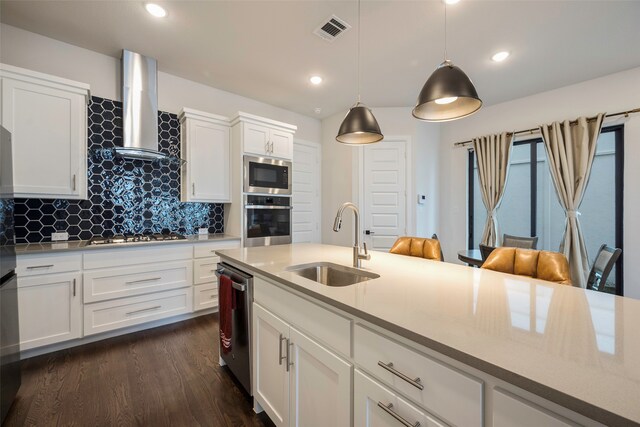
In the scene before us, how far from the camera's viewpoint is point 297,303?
1.25 m

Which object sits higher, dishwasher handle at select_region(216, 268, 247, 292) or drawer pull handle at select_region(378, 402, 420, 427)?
dishwasher handle at select_region(216, 268, 247, 292)

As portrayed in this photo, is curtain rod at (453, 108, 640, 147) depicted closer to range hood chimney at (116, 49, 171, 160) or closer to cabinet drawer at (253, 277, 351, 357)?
cabinet drawer at (253, 277, 351, 357)

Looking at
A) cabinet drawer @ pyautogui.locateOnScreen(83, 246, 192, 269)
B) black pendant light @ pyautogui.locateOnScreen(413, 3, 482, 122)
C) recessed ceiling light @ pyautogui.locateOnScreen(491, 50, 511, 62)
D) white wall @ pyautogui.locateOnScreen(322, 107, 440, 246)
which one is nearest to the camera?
black pendant light @ pyautogui.locateOnScreen(413, 3, 482, 122)

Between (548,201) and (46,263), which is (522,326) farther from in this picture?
(548,201)

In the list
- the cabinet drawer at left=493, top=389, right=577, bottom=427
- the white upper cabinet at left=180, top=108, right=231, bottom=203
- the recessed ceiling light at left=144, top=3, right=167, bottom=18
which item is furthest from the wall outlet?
the cabinet drawer at left=493, top=389, right=577, bottom=427

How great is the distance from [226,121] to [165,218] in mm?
1436

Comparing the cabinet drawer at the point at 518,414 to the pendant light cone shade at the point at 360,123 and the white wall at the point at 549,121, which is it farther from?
the white wall at the point at 549,121

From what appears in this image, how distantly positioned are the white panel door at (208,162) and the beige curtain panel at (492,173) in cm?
376

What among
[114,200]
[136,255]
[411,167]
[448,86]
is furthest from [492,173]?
[114,200]

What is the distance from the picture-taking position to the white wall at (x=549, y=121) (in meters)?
3.02

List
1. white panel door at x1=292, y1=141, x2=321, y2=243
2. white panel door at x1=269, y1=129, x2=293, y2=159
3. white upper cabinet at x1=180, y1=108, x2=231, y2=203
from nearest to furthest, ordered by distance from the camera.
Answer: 1. white upper cabinet at x1=180, y1=108, x2=231, y2=203
2. white panel door at x1=269, y1=129, x2=293, y2=159
3. white panel door at x1=292, y1=141, x2=321, y2=243

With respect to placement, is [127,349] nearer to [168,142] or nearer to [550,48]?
[168,142]

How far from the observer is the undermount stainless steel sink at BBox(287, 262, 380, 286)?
5.17 feet

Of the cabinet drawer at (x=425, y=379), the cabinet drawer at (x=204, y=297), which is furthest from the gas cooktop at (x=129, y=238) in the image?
the cabinet drawer at (x=425, y=379)
